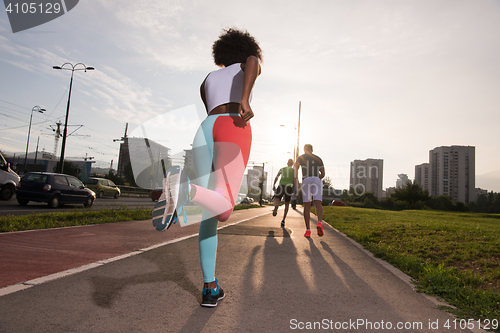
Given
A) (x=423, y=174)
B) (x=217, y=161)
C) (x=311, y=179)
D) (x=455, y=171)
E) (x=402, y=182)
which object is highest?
(x=455, y=171)

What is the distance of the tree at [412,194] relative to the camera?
54.5m

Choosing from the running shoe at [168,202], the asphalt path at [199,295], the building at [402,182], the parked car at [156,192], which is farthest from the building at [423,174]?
the running shoe at [168,202]

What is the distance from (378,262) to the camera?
4.38 meters

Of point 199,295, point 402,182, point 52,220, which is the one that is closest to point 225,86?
point 199,295

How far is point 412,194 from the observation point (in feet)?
179

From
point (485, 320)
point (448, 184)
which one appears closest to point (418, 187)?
point (448, 184)

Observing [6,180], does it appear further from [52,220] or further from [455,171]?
[455,171]

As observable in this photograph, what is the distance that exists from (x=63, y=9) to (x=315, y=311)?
34.8 ft

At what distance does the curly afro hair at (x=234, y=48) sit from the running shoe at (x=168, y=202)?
1179 mm

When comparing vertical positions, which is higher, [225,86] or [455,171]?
[455,171]

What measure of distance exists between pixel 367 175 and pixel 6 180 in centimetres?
11958

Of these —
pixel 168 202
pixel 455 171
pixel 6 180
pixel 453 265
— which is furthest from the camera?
pixel 455 171

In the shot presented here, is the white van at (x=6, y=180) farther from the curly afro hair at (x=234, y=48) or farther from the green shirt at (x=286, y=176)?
the curly afro hair at (x=234, y=48)

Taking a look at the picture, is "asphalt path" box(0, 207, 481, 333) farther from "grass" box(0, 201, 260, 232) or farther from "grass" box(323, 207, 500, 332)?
"grass" box(0, 201, 260, 232)
